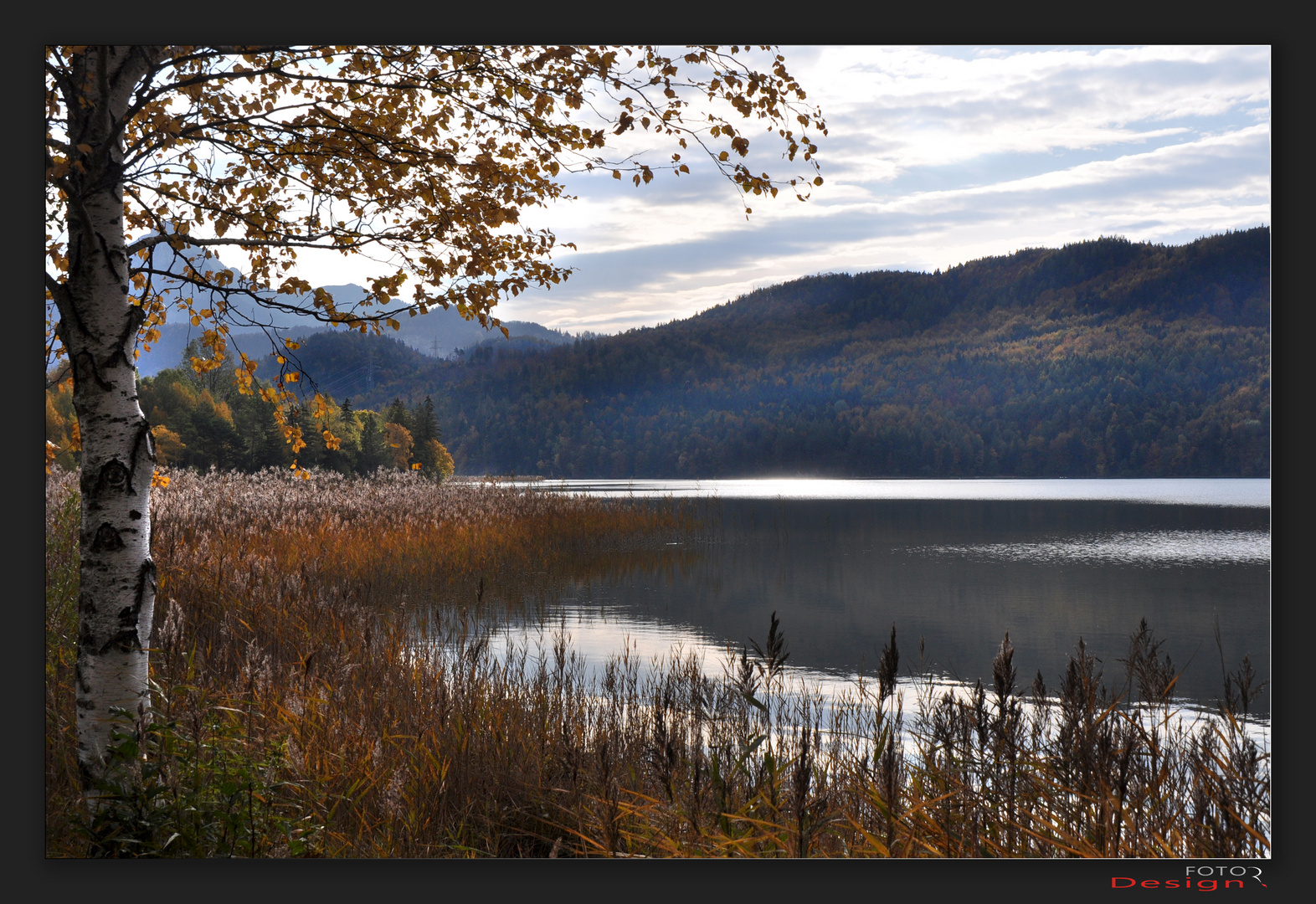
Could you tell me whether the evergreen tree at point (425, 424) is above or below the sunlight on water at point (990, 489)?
above

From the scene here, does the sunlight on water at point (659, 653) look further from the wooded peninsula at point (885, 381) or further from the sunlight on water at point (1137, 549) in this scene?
the sunlight on water at point (1137, 549)

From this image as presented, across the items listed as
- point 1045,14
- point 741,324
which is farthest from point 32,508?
point 741,324

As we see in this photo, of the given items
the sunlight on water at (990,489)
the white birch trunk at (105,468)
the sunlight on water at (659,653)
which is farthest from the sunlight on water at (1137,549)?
the white birch trunk at (105,468)

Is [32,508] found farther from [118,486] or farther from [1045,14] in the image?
[1045,14]

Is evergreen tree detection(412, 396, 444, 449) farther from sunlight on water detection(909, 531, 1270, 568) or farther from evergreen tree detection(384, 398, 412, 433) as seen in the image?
sunlight on water detection(909, 531, 1270, 568)

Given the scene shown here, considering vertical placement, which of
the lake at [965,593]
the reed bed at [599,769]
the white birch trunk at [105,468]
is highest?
the white birch trunk at [105,468]

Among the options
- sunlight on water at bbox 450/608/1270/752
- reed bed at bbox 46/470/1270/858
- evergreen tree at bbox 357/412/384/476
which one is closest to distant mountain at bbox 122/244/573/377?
reed bed at bbox 46/470/1270/858

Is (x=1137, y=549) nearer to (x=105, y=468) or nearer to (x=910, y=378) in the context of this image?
(x=910, y=378)
